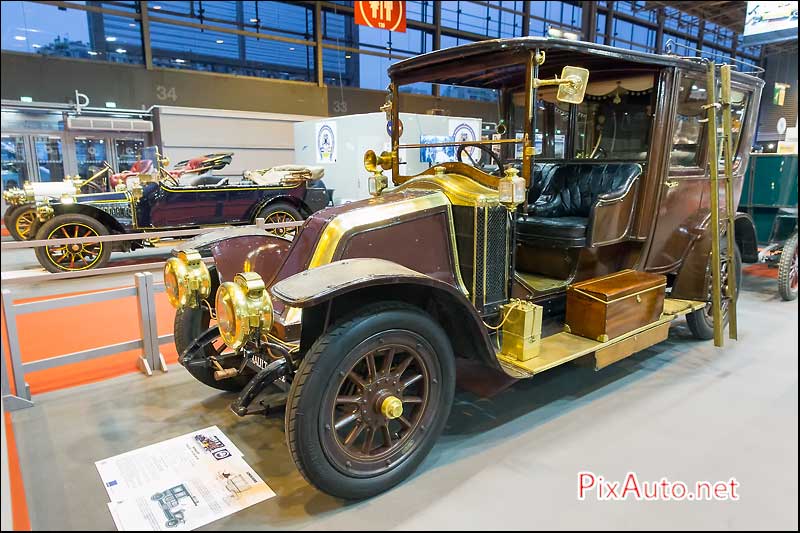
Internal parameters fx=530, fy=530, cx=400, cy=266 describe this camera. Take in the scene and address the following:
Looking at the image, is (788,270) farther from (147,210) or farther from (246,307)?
(147,210)

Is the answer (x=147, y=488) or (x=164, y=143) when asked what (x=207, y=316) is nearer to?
(x=147, y=488)

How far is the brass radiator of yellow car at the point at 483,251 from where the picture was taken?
2.57 meters

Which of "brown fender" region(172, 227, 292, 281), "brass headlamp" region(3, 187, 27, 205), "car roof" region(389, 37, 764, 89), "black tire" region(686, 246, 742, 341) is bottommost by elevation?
"black tire" region(686, 246, 742, 341)

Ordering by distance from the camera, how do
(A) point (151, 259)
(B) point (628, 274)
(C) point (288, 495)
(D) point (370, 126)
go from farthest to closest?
1. (D) point (370, 126)
2. (A) point (151, 259)
3. (B) point (628, 274)
4. (C) point (288, 495)

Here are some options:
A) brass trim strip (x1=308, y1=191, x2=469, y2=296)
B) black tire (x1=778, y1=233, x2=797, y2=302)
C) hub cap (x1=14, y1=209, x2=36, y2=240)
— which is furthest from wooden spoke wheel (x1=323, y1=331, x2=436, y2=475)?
hub cap (x1=14, y1=209, x2=36, y2=240)

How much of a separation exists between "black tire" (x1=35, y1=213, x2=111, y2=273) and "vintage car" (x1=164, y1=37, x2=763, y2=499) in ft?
13.8

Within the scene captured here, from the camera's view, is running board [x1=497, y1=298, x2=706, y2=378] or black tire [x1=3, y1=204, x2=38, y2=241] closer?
running board [x1=497, y1=298, x2=706, y2=378]

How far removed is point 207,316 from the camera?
9.76 ft

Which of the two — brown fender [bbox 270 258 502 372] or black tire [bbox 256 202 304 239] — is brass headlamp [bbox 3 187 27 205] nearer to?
black tire [bbox 256 202 304 239]

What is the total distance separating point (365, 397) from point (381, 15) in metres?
5.62

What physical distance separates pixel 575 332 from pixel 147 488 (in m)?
2.25

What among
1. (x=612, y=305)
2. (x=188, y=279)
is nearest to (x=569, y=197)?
(x=612, y=305)

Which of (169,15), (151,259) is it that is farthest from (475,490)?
(169,15)

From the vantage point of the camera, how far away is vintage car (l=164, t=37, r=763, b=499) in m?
2.01
